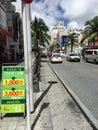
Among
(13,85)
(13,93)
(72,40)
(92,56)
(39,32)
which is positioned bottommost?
(92,56)

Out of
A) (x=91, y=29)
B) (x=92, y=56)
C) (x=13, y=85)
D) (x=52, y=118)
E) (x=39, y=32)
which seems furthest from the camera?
(x=91, y=29)

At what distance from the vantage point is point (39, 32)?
1750 inches

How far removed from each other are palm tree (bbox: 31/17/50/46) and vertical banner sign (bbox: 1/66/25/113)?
37910mm

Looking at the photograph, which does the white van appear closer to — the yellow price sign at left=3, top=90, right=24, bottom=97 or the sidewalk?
the sidewalk

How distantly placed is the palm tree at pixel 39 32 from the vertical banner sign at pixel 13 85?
1493 inches

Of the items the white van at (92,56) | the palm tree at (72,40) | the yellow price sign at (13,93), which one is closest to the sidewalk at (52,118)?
the yellow price sign at (13,93)

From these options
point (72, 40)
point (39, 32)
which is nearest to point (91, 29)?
point (39, 32)

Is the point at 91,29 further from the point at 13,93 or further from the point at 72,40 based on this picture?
the point at 13,93

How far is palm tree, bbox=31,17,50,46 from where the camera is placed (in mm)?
44656

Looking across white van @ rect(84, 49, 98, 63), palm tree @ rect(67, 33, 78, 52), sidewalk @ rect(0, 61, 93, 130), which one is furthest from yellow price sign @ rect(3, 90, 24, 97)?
palm tree @ rect(67, 33, 78, 52)

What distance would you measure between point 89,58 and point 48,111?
3343cm

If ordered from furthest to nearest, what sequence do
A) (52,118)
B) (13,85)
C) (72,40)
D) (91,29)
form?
(72,40) < (91,29) < (52,118) < (13,85)

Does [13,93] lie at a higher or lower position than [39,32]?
lower

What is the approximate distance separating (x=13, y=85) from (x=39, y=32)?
38521 mm
